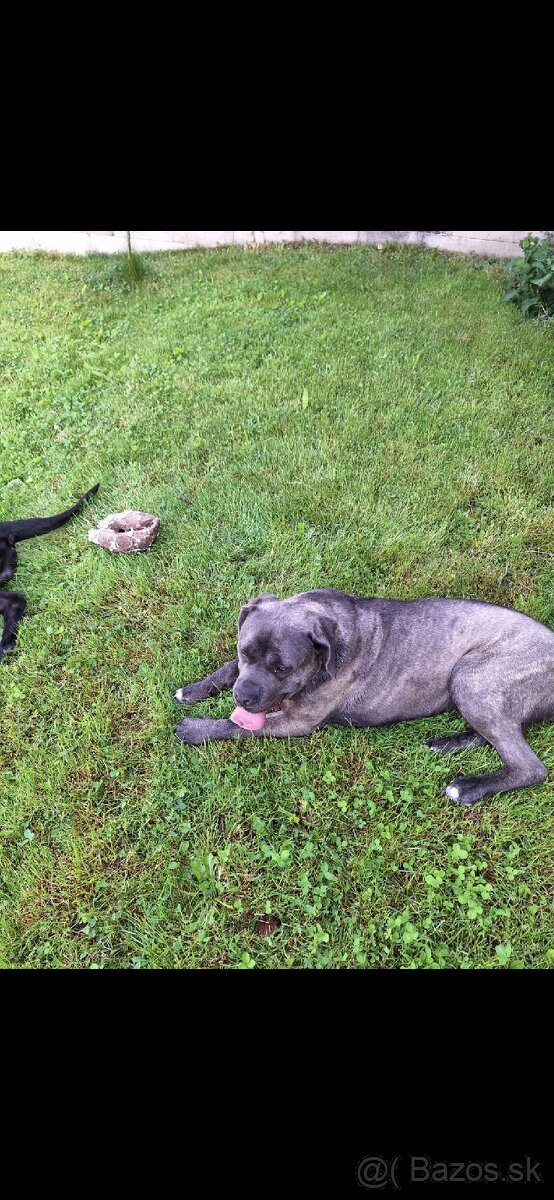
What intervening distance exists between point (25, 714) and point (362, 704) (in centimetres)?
197

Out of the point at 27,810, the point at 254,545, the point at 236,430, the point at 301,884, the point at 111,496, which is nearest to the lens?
the point at 301,884

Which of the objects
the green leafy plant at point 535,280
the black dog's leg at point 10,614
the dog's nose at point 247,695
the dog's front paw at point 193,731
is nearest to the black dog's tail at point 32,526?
the black dog's leg at point 10,614

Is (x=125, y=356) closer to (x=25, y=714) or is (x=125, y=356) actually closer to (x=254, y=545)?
(x=254, y=545)

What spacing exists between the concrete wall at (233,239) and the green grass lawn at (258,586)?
44.2 inches

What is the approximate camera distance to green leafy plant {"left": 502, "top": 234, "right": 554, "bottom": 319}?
6746 millimetres

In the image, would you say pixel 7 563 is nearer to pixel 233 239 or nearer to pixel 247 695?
pixel 247 695

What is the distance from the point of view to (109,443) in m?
5.68

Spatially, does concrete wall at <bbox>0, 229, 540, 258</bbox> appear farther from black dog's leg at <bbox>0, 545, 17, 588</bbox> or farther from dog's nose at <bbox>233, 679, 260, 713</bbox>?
dog's nose at <bbox>233, 679, 260, 713</bbox>

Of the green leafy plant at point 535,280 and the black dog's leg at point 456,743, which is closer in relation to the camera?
the black dog's leg at point 456,743

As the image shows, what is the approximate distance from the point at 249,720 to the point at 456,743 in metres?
1.15

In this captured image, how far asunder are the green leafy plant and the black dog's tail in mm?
5639

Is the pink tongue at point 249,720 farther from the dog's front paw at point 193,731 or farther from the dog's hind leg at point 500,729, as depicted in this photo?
the dog's hind leg at point 500,729

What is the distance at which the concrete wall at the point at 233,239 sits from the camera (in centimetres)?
862

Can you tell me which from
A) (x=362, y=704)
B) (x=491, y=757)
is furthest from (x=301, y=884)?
(x=491, y=757)
